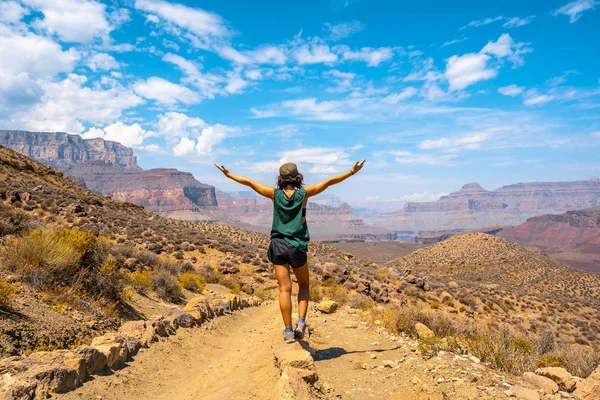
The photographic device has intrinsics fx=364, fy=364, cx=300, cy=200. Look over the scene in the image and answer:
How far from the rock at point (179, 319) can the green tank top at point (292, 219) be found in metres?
3.30

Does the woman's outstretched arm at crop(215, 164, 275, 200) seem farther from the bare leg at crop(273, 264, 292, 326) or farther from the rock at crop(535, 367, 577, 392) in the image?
the rock at crop(535, 367, 577, 392)

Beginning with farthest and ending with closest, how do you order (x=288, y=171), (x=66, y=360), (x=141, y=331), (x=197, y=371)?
(x=141, y=331)
(x=197, y=371)
(x=288, y=171)
(x=66, y=360)

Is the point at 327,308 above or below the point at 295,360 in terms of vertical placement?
below

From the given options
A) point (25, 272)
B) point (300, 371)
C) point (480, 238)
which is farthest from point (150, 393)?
point (480, 238)

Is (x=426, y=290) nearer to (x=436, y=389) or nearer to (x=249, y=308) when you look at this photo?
(x=249, y=308)

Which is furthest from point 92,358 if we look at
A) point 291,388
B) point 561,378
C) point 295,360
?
point 561,378

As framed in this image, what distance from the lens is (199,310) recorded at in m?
8.23

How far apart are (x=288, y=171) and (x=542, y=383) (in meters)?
4.08

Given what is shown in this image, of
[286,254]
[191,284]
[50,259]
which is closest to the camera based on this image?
[286,254]

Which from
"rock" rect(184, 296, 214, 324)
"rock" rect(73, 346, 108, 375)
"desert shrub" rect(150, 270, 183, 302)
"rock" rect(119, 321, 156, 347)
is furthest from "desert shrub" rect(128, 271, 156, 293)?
"rock" rect(73, 346, 108, 375)

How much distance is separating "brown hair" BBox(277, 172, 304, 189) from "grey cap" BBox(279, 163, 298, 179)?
1.7 inches

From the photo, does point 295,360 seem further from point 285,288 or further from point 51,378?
point 51,378

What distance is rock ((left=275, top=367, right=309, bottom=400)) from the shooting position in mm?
3459

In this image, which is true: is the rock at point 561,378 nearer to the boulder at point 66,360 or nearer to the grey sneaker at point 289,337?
the grey sneaker at point 289,337
